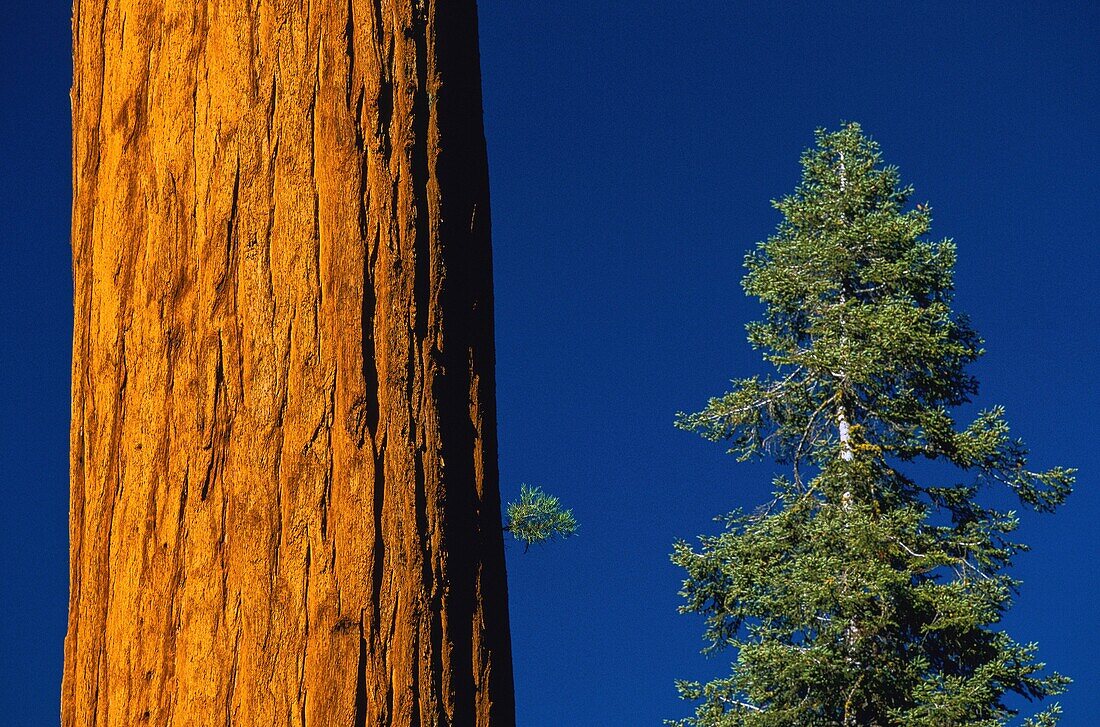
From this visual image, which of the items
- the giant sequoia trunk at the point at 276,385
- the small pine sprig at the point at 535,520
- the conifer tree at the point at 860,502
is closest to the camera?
the giant sequoia trunk at the point at 276,385

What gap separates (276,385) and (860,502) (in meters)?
13.1

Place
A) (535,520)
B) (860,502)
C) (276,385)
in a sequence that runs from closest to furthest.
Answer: (276,385), (535,520), (860,502)

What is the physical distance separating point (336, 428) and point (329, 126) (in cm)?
52

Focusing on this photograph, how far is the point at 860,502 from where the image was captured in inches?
560

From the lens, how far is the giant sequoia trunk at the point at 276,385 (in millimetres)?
1841

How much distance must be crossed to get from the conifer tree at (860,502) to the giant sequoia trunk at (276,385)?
11369mm

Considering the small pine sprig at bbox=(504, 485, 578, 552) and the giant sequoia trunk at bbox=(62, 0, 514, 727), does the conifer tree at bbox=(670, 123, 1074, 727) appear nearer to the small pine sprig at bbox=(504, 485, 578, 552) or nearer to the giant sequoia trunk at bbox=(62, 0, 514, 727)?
the small pine sprig at bbox=(504, 485, 578, 552)

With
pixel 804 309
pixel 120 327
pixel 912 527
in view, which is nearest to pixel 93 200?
pixel 120 327

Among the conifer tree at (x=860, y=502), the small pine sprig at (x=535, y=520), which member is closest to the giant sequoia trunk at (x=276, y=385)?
the small pine sprig at (x=535, y=520)

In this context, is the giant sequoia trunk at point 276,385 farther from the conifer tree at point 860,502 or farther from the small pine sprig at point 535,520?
the conifer tree at point 860,502

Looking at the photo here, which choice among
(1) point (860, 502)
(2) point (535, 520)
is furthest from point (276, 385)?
(1) point (860, 502)

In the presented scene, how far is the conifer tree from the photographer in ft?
42.4

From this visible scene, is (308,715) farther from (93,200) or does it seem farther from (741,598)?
(741,598)

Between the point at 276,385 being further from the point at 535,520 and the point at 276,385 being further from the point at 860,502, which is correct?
the point at 860,502
